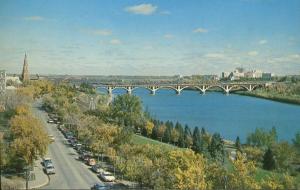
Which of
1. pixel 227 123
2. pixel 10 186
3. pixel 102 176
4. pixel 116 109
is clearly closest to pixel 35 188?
pixel 10 186

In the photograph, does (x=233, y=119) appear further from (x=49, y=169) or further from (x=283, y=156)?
(x=49, y=169)

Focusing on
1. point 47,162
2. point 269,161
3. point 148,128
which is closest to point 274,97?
point 148,128

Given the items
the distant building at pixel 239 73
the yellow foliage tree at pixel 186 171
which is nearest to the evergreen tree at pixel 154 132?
the yellow foliage tree at pixel 186 171

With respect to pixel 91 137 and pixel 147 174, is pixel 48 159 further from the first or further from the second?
pixel 147 174

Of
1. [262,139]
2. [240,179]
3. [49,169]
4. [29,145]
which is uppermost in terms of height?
[29,145]

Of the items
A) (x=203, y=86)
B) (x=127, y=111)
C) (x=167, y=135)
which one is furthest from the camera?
(x=203, y=86)

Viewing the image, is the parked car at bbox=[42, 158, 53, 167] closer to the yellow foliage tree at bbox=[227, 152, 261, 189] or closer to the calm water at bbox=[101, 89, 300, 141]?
the yellow foliage tree at bbox=[227, 152, 261, 189]
